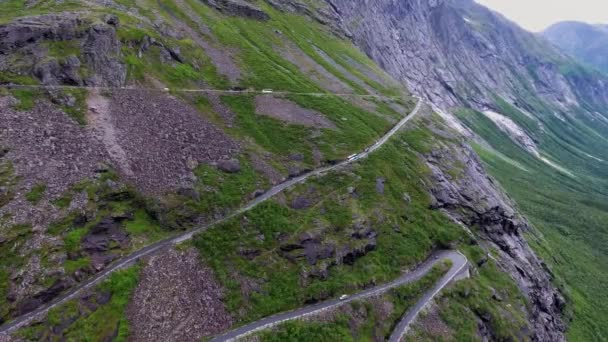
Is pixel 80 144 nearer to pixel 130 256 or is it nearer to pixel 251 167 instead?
pixel 130 256

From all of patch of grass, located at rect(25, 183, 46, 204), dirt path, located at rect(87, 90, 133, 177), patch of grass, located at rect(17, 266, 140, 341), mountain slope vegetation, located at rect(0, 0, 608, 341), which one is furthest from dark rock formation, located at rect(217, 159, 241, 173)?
patch of grass, located at rect(17, 266, 140, 341)

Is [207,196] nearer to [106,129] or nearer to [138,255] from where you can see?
[138,255]

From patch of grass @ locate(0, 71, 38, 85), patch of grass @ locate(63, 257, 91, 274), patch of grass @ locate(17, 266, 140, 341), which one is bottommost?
patch of grass @ locate(17, 266, 140, 341)

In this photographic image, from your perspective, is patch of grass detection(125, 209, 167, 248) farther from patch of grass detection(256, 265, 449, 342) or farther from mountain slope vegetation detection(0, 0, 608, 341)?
patch of grass detection(256, 265, 449, 342)

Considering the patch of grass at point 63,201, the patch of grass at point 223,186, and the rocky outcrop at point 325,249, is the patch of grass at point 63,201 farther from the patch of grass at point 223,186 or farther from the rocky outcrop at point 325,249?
the rocky outcrop at point 325,249

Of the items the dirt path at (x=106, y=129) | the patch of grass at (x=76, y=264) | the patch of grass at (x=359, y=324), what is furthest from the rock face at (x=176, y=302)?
the dirt path at (x=106, y=129)
